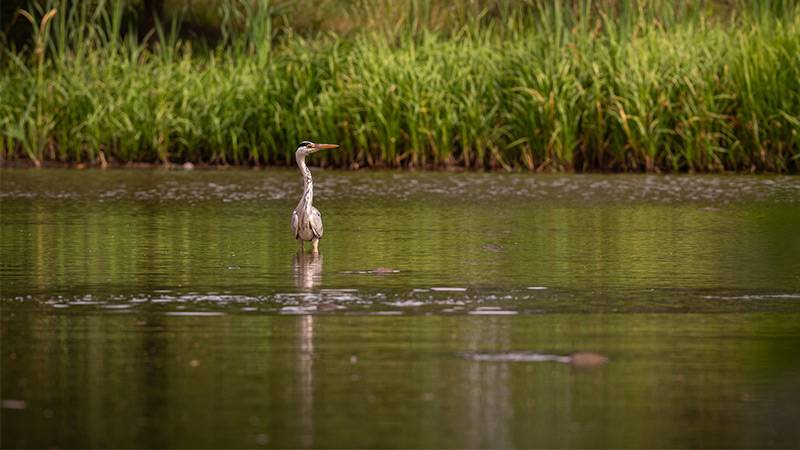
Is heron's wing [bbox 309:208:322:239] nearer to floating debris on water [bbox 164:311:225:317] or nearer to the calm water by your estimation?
the calm water

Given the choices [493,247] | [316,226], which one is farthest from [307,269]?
[493,247]

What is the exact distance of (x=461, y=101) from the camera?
23.2 m

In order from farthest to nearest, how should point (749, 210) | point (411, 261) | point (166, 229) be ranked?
1. point (749, 210)
2. point (166, 229)
3. point (411, 261)

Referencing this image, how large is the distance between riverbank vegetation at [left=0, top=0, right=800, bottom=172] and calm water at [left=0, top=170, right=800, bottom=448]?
209 inches

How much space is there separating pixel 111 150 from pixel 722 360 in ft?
56.4

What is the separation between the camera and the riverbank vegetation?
22.2m

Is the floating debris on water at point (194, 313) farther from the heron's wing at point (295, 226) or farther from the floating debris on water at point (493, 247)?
the floating debris on water at point (493, 247)

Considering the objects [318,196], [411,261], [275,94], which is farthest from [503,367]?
[275,94]

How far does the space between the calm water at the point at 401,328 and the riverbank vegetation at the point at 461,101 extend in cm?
532

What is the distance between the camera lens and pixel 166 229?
49.3ft

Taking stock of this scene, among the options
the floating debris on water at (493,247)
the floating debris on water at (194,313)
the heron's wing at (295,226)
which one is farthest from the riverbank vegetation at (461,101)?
the floating debris on water at (194,313)

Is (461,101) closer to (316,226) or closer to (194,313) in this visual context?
(316,226)

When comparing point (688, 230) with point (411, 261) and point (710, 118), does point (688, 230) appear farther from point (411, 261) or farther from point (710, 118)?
point (710, 118)

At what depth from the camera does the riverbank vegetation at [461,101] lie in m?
22.2
